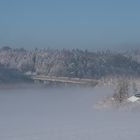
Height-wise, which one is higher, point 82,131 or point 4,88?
point 82,131

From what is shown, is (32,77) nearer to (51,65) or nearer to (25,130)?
(51,65)

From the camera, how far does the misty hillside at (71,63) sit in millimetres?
91562

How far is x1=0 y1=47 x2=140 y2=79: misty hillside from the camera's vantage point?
9156 cm

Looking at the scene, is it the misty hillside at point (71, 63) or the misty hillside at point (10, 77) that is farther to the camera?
the misty hillside at point (71, 63)

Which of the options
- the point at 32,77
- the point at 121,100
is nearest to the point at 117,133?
the point at 121,100

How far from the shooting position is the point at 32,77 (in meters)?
85.3

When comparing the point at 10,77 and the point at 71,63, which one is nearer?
the point at 10,77

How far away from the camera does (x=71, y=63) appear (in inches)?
3784

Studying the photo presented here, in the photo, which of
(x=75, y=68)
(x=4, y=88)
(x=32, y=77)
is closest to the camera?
(x=4, y=88)

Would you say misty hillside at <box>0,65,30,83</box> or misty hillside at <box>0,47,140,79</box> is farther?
misty hillside at <box>0,47,140,79</box>

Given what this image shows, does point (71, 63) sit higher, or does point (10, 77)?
point (71, 63)

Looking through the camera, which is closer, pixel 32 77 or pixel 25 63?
pixel 32 77

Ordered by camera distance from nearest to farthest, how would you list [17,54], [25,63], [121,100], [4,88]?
1. [121,100]
2. [4,88]
3. [25,63]
4. [17,54]

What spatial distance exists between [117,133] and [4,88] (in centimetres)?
5477
